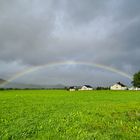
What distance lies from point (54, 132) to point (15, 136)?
1.85m

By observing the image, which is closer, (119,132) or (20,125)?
(119,132)

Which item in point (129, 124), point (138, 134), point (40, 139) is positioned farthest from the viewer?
point (129, 124)

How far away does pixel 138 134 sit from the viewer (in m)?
13.9

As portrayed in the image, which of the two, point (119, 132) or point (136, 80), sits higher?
point (136, 80)

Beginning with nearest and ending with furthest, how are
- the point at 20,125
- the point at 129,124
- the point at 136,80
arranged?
the point at 20,125 < the point at 129,124 < the point at 136,80

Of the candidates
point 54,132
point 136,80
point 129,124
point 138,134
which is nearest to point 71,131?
point 54,132

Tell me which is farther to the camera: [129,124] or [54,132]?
[129,124]

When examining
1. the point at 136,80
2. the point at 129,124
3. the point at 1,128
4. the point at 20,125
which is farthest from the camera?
the point at 136,80

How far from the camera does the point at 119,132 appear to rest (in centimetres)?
1437

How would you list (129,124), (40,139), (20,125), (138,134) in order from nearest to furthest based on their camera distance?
(40,139) < (138,134) < (20,125) < (129,124)

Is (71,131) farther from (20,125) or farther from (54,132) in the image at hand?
(20,125)

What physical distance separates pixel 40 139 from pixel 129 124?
6359mm

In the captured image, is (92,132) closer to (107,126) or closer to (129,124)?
(107,126)

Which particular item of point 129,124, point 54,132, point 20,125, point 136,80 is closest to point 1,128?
point 20,125
